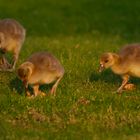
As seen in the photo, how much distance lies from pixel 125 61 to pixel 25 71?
1706mm

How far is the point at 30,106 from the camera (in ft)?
28.8

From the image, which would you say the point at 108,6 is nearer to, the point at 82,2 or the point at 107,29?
Answer: the point at 82,2

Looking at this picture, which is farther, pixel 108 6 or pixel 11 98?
pixel 108 6

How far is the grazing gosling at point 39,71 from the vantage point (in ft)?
30.1

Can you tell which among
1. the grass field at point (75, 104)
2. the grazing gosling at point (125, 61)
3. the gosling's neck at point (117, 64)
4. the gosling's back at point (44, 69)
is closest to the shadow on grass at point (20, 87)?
the grass field at point (75, 104)

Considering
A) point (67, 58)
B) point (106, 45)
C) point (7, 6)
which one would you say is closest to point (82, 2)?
point (7, 6)

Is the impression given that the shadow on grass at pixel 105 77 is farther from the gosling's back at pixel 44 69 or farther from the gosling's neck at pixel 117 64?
the gosling's back at pixel 44 69

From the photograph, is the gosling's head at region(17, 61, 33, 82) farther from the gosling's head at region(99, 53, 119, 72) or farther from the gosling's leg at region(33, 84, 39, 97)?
the gosling's head at region(99, 53, 119, 72)

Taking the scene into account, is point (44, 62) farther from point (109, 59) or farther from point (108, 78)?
point (108, 78)

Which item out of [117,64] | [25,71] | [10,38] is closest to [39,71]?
[25,71]

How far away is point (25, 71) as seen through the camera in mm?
9125

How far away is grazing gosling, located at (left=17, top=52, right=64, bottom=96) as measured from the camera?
30.1 feet

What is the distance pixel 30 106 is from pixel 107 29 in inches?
485

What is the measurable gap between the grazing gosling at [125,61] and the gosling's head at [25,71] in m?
1.33
